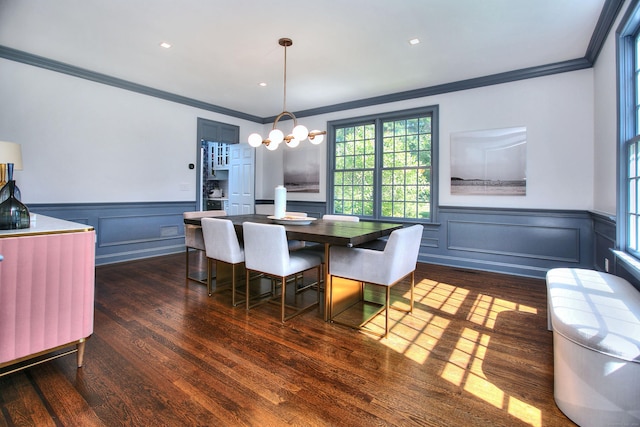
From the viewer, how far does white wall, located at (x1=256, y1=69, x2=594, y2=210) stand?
12.2ft

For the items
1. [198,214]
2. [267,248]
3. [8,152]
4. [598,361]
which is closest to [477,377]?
[598,361]

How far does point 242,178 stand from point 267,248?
13.2 ft

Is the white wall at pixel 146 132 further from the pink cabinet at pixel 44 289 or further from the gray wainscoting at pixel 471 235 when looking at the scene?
the pink cabinet at pixel 44 289

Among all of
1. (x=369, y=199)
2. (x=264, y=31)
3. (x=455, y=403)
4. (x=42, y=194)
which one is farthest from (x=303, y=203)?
(x=455, y=403)

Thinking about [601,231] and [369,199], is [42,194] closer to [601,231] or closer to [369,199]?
[369,199]

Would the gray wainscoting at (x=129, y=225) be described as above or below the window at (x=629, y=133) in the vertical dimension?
below

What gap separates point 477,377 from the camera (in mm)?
1827

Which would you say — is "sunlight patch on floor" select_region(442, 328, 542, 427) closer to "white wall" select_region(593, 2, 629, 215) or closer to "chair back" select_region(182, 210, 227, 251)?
"white wall" select_region(593, 2, 629, 215)

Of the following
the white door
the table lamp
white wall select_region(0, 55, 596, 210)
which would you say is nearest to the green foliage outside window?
white wall select_region(0, 55, 596, 210)

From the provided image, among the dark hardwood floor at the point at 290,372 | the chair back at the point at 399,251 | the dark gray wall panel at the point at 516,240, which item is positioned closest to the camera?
the dark hardwood floor at the point at 290,372

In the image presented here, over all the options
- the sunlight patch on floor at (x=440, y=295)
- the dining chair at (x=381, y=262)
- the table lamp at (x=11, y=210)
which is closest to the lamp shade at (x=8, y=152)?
the table lamp at (x=11, y=210)

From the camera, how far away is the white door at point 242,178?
622 cm

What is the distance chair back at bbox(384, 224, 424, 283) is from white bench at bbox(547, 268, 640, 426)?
3.17 feet

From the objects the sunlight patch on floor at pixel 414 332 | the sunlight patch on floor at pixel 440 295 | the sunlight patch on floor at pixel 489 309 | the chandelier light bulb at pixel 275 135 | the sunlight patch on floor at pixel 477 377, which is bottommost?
the sunlight patch on floor at pixel 477 377
